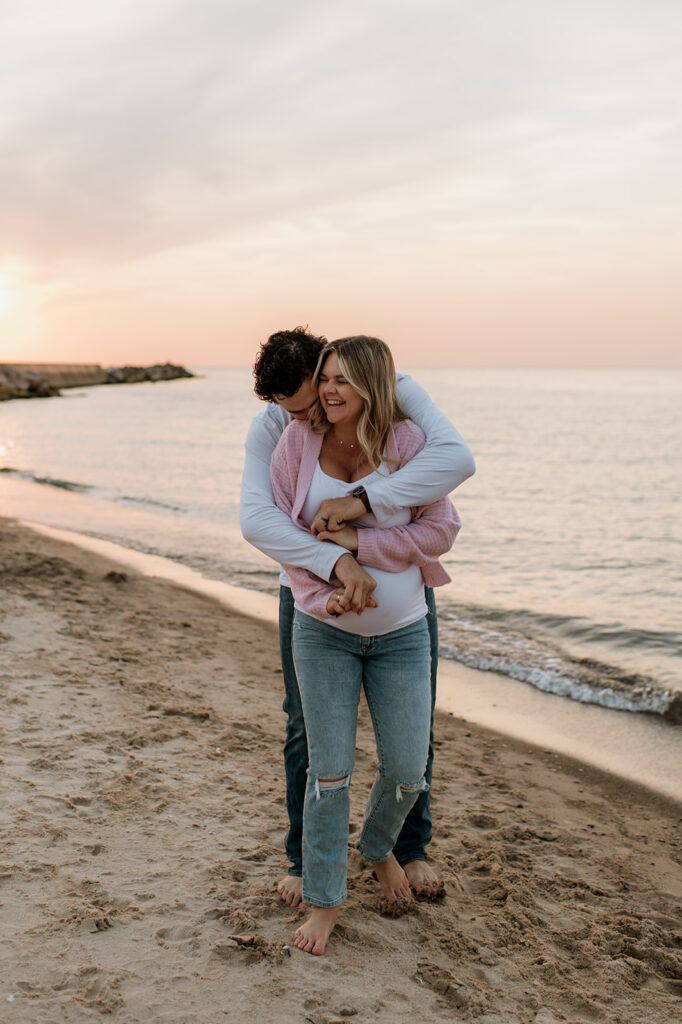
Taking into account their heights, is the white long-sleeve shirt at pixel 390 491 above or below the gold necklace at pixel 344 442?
below

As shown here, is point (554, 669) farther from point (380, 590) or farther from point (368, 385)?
point (368, 385)

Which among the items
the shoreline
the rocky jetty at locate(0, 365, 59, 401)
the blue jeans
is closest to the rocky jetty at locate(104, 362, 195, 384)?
the rocky jetty at locate(0, 365, 59, 401)

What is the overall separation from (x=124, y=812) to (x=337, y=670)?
1608 mm

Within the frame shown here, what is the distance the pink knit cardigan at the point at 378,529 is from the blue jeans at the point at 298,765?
8.7 inches

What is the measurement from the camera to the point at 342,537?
2744 mm

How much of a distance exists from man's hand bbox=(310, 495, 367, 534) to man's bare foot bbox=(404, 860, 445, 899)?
1563 mm

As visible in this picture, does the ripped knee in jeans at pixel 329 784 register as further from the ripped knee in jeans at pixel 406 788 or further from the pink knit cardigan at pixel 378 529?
the pink knit cardigan at pixel 378 529

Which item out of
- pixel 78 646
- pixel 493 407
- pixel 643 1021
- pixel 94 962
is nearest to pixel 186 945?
pixel 94 962

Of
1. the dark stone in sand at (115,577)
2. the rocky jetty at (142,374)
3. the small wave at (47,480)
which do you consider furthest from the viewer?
the rocky jetty at (142,374)

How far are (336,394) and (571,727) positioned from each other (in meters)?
4.13

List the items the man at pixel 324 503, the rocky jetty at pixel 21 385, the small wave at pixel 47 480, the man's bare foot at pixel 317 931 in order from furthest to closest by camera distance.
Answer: the rocky jetty at pixel 21 385 < the small wave at pixel 47 480 < the man's bare foot at pixel 317 931 < the man at pixel 324 503

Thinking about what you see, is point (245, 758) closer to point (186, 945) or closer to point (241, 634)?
point (186, 945)

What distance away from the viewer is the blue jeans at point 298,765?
3.06m

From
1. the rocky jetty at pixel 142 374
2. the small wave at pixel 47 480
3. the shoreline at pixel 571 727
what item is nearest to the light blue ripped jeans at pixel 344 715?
the shoreline at pixel 571 727
